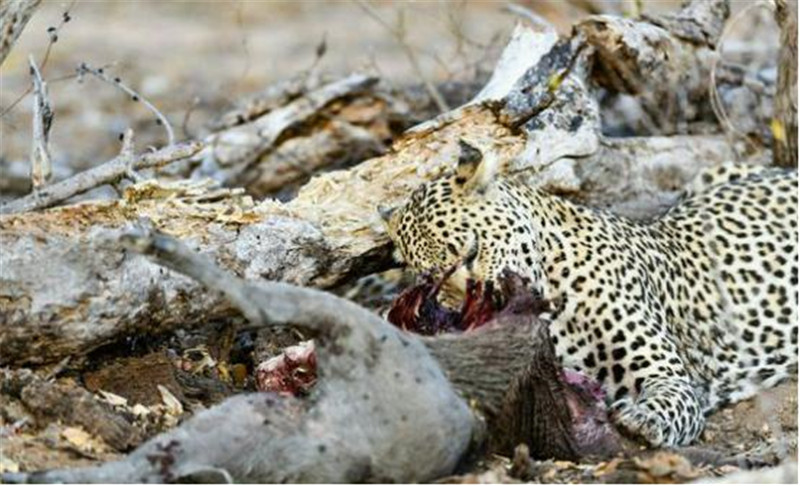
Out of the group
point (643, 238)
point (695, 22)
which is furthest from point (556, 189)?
point (695, 22)

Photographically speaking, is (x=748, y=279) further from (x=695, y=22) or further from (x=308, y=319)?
(x=308, y=319)

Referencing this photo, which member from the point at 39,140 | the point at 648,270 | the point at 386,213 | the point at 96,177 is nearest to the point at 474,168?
the point at 386,213

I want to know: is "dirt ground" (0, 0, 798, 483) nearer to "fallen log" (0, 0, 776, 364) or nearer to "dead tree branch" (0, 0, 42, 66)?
"fallen log" (0, 0, 776, 364)

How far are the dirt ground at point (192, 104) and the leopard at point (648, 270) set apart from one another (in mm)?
261

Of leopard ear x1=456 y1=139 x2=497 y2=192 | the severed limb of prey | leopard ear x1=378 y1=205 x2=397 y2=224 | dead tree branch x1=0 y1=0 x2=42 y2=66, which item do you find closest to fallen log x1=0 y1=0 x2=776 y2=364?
leopard ear x1=378 y1=205 x2=397 y2=224

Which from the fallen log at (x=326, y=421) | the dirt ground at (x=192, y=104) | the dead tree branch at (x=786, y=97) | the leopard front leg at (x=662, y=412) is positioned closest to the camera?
the fallen log at (x=326, y=421)

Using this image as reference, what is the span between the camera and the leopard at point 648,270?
6484 mm

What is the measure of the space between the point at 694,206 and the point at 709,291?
0.51 metres

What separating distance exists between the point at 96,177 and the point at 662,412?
2359 mm

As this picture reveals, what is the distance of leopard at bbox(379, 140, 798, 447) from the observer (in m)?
6.48

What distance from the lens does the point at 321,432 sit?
4.96 m

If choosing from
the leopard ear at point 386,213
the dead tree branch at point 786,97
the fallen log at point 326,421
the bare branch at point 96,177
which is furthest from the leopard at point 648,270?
the fallen log at point 326,421

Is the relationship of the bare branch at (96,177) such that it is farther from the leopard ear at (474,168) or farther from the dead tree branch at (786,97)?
the dead tree branch at (786,97)

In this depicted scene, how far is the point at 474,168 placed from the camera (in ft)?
21.5
